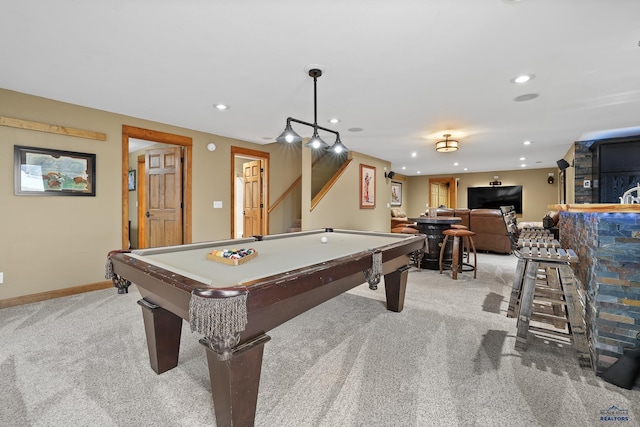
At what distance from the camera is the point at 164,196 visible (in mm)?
4715

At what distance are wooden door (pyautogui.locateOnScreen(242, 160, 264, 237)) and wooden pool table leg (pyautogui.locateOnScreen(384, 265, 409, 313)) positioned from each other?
343 cm

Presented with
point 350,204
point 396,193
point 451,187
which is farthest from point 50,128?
point 451,187

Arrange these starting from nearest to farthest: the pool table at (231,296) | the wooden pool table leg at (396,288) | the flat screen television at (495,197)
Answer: the pool table at (231,296), the wooden pool table leg at (396,288), the flat screen television at (495,197)

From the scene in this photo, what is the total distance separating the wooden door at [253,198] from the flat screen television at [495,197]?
8.81 metres

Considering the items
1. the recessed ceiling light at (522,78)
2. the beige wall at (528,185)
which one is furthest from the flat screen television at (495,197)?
the recessed ceiling light at (522,78)

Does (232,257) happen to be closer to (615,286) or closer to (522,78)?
(615,286)

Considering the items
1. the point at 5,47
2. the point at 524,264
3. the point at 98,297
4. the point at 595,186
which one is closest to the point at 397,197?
the point at 595,186

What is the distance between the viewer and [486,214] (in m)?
6.00

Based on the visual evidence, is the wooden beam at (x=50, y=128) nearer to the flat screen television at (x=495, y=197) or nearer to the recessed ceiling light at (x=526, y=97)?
the recessed ceiling light at (x=526, y=97)

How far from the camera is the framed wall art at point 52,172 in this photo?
3.10 meters

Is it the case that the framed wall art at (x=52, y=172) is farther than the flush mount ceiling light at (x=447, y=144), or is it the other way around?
the flush mount ceiling light at (x=447, y=144)

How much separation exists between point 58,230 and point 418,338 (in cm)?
408

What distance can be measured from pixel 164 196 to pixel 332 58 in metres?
3.70

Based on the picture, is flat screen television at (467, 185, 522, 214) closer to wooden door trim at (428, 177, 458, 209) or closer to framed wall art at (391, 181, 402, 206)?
wooden door trim at (428, 177, 458, 209)
